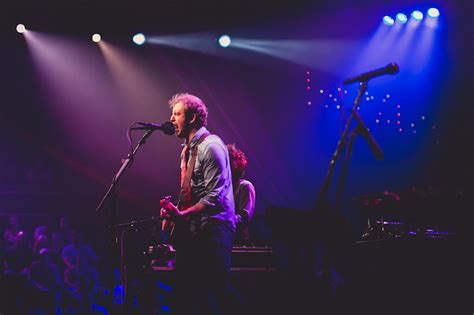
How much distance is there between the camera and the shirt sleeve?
3.50m

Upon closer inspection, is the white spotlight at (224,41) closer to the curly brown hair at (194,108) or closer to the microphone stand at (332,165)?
the curly brown hair at (194,108)

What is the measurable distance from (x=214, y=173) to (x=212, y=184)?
85 mm

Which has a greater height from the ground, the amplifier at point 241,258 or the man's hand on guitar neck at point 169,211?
the man's hand on guitar neck at point 169,211

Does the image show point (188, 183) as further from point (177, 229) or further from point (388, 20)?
point (388, 20)

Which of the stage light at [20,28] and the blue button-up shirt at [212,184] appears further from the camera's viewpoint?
the stage light at [20,28]

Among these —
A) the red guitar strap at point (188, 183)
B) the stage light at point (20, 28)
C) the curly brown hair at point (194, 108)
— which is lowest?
the red guitar strap at point (188, 183)

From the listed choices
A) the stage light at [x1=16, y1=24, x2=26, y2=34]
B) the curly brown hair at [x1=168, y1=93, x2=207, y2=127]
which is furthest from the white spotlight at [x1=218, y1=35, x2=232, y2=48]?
the curly brown hair at [x1=168, y1=93, x2=207, y2=127]

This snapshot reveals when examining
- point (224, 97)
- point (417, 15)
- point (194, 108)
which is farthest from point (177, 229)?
point (417, 15)

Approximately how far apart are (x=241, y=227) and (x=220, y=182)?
2041mm

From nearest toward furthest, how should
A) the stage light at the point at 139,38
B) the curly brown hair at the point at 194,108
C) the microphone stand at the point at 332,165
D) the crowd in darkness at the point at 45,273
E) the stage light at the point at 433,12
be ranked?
1. the microphone stand at the point at 332,165
2. the curly brown hair at the point at 194,108
3. the crowd in darkness at the point at 45,273
4. the stage light at the point at 433,12
5. the stage light at the point at 139,38

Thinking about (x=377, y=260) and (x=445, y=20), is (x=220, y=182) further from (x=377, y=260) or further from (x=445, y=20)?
(x=445, y=20)

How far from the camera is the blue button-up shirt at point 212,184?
11.5 ft

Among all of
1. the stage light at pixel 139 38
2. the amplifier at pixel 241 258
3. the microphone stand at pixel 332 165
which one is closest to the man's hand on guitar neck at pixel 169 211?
the microphone stand at pixel 332 165

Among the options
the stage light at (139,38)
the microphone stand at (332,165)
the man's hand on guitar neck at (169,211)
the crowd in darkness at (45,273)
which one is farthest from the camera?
the stage light at (139,38)
